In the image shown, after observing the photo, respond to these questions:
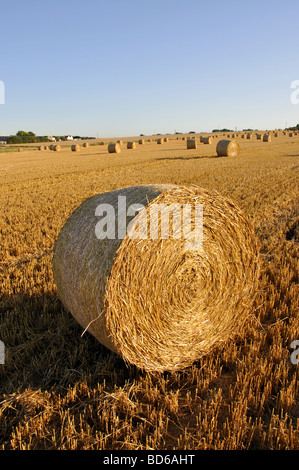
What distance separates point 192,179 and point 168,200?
1060 cm

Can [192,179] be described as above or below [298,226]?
above

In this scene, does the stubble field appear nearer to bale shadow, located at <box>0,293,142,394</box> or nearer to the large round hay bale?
bale shadow, located at <box>0,293,142,394</box>

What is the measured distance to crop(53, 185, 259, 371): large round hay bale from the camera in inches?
115

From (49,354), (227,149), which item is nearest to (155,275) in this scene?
(49,354)

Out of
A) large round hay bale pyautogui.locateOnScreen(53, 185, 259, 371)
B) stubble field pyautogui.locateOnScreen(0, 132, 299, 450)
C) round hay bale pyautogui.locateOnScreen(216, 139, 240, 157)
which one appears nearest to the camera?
stubble field pyautogui.locateOnScreen(0, 132, 299, 450)

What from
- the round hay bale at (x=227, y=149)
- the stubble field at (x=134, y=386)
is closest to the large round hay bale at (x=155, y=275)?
the stubble field at (x=134, y=386)

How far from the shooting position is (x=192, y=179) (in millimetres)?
13391

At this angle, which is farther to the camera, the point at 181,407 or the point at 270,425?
the point at 181,407

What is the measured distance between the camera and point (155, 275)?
3.05 m

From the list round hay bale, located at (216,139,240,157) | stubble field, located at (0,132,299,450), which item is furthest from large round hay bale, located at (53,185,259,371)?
round hay bale, located at (216,139,240,157)

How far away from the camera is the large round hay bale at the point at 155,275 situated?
291 centimetres

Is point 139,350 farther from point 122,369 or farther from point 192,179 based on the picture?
point 192,179

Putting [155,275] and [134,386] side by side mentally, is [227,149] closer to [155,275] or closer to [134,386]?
[155,275]
